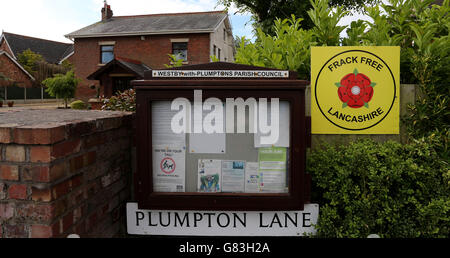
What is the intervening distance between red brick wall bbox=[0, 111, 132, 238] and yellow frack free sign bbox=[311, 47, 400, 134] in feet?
4.89

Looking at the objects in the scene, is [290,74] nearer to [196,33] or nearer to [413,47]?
[413,47]

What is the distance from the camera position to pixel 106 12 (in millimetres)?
28125

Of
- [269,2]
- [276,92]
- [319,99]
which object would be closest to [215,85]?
[276,92]

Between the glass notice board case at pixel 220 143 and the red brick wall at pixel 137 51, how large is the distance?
2089 centimetres

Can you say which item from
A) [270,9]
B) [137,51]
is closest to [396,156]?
[270,9]

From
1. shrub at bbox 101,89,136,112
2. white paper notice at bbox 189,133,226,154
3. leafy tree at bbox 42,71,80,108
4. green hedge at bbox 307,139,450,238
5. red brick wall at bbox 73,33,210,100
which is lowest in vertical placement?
green hedge at bbox 307,139,450,238

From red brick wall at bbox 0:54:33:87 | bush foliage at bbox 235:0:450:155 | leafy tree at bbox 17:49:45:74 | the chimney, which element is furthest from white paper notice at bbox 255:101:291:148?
leafy tree at bbox 17:49:45:74

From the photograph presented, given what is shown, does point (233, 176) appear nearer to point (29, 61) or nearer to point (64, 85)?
point (64, 85)

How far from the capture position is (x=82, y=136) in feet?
5.59

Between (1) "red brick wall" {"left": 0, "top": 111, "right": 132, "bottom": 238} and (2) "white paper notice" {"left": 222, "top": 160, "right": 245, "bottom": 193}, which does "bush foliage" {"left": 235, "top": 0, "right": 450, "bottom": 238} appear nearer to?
(2) "white paper notice" {"left": 222, "top": 160, "right": 245, "bottom": 193}

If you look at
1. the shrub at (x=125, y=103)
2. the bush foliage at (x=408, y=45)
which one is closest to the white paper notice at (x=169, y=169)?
the bush foliage at (x=408, y=45)

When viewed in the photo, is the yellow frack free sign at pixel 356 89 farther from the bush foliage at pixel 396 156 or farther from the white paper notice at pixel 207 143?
the white paper notice at pixel 207 143

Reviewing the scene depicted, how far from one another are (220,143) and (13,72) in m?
42.1

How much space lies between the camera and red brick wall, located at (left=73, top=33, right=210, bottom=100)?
2284 centimetres
